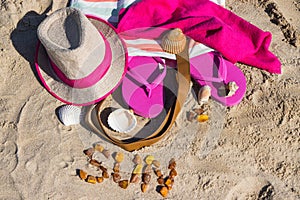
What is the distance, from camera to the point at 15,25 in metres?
2.73

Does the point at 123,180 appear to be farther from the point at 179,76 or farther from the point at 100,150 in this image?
the point at 179,76

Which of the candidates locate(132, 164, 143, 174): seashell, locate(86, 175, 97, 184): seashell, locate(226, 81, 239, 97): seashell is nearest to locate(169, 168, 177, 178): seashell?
locate(132, 164, 143, 174): seashell

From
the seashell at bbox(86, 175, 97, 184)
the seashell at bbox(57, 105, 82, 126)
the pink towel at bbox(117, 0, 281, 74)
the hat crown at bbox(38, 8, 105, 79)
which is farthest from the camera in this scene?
the pink towel at bbox(117, 0, 281, 74)

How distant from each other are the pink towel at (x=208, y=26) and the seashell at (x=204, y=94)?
0.70 ft

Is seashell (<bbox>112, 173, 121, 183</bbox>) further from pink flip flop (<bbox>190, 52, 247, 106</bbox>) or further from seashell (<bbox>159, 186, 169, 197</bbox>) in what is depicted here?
pink flip flop (<bbox>190, 52, 247, 106</bbox>)

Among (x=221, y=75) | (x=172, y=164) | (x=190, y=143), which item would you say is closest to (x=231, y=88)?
(x=221, y=75)

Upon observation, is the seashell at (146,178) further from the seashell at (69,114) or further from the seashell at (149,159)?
the seashell at (69,114)

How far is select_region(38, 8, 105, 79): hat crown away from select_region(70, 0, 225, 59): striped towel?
0.88ft

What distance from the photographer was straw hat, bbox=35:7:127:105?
2.26 m

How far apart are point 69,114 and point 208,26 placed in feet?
2.70

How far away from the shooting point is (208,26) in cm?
255

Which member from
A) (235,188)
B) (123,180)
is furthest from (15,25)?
(235,188)

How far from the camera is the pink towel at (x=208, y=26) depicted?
2.56 meters

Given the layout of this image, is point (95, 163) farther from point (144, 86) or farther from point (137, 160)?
point (144, 86)
